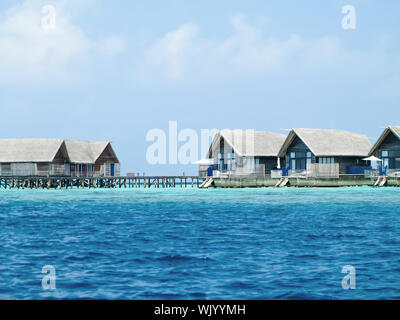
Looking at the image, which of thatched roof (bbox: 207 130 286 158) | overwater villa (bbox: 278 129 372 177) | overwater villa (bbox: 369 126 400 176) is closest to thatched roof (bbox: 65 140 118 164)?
thatched roof (bbox: 207 130 286 158)

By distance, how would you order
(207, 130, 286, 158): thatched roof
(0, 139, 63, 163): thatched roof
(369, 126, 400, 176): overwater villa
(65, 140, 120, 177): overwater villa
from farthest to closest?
1. (65, 140, 120, 177): overwater villa
2. (0, 139, 63, 163): thatched roof
3. (207, 130, 286, 158): thatched roof
4. (369, 126, 400, 176): overwater villa

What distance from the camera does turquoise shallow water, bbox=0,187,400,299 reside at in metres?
12.2

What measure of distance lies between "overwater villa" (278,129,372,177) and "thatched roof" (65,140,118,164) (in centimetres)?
2882

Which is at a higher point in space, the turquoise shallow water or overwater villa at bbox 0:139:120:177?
overwater villa at bbox 0:139:120:177

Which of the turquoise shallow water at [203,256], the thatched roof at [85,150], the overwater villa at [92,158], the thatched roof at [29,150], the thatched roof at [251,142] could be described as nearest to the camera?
the turquoise shallow water at [203,256]

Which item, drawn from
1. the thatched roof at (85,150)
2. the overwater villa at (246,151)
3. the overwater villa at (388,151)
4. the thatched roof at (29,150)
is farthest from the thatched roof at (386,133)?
the thatched roof at (85,150)

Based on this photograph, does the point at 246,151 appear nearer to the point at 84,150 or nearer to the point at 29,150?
the point at 84,150

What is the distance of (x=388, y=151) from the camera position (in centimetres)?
5869

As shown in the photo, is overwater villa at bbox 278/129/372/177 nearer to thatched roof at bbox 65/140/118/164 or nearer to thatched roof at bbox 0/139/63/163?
thatched roof at bbox 0/139/63/163

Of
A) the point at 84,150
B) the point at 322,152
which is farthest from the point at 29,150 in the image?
the point at 322,152

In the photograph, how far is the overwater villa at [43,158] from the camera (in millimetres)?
75562

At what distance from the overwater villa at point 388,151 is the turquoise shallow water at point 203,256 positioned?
29.4 metres

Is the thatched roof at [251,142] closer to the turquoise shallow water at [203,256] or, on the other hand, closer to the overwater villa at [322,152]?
the overwater villa at [322,152]
